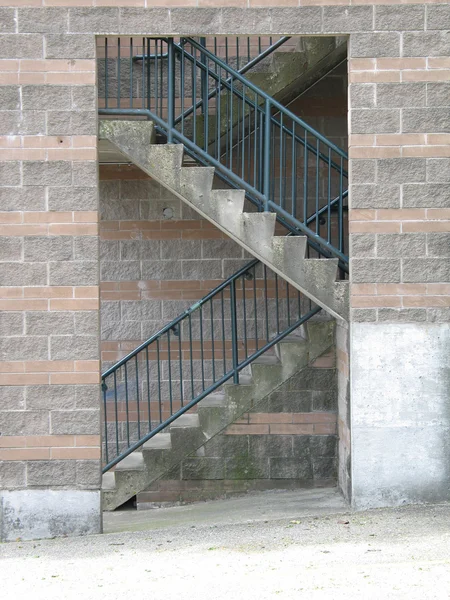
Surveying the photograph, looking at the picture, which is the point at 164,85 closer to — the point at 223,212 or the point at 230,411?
the point at 223,212

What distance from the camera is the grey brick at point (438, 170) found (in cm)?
718

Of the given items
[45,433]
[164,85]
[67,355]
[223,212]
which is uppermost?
[164,85]

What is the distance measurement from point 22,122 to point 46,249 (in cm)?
105

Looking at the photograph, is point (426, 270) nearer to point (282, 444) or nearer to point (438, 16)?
point (438, 16)

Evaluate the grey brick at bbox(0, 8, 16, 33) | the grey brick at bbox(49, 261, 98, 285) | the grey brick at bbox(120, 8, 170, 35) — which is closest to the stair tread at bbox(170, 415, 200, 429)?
the grey brick at bbox(49, 261, 98, 285)

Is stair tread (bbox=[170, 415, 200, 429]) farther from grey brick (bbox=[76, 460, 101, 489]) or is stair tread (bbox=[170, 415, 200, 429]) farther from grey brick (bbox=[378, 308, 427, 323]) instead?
grey brick (bbox=[378, 308, 427, 323])

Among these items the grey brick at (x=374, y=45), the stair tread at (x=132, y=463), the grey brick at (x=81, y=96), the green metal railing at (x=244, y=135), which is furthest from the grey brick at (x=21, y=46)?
the stair tread at (x=132, y=463)

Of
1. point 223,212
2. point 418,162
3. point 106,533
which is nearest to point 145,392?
point 106,533

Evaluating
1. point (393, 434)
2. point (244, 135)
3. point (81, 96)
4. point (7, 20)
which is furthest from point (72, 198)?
point (393, 434)

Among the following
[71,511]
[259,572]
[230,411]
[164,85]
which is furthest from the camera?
[164,85]

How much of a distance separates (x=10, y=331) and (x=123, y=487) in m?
2.20

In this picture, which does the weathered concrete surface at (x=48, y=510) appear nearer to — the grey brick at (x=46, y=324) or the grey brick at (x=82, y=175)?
the grey brick at (x=46, y=324)

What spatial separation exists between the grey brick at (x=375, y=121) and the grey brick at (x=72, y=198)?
7.29 ft

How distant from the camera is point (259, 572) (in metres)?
5.66
